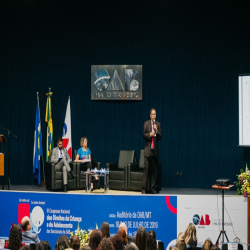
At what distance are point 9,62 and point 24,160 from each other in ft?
7.01

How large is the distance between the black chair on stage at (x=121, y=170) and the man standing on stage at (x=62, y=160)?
2.52 feet

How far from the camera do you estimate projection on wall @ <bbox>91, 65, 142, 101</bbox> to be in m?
9.68

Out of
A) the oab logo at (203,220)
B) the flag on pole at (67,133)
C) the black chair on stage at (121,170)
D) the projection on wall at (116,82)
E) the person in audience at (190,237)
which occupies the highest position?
the projection on wall at (116,82)

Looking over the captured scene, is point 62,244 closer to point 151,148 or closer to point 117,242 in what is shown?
point 117,242

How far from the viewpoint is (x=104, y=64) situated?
9789 millimetres

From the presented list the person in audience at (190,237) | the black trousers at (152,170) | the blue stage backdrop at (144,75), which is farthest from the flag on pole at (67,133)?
the person in audience at (190,237)

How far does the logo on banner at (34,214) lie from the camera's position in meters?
5.91

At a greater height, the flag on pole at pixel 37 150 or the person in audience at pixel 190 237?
the flag on pole at pixel 37 150

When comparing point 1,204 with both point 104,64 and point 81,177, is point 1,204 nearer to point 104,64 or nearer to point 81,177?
point 81,177

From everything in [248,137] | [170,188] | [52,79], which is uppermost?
[52,79]

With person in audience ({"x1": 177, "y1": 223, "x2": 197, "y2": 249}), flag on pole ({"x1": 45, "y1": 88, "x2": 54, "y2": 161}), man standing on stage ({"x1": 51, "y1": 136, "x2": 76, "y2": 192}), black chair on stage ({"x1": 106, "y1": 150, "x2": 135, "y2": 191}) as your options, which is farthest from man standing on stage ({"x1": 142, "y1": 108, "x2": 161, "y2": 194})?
person in audience ({"x1": 177, "y1": 223, "x2": 197, "y2": 249})

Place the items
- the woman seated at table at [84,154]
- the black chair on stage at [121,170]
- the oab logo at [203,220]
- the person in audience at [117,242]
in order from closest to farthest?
the person in audience at [117,242] < the oab logo at [203,220] < the black chair on stage at [121,170] < the woman seated at table at [84,154]

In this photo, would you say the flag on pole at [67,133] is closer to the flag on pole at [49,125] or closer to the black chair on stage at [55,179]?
the flag on pole at [49,125]

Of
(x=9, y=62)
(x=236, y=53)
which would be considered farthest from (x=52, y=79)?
(x=236, y=53)
